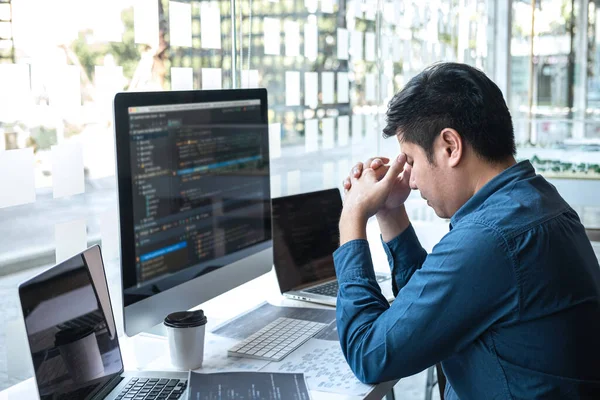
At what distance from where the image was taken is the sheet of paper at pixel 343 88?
10.3ft

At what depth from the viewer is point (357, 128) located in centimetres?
336

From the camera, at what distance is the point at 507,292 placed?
43.4 inches

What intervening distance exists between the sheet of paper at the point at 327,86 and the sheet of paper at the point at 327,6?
27 cm

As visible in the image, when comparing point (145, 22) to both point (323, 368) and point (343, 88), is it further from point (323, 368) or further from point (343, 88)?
point (343, 88)

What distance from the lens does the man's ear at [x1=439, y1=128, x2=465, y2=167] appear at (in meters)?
1.21

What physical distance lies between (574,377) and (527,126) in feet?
15.3

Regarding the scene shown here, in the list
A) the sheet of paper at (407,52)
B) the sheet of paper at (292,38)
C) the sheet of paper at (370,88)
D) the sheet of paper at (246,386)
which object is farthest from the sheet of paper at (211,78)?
the sheet of paper at (407,52)

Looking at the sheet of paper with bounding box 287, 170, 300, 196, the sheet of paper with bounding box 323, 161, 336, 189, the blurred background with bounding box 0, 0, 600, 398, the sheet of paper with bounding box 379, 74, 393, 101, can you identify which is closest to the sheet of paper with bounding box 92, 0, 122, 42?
the blurred background with bounding box 0, 0, 600, 398

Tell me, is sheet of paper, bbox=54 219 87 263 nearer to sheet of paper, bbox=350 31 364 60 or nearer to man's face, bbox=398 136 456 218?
man's face, bbox=398 136 456 218

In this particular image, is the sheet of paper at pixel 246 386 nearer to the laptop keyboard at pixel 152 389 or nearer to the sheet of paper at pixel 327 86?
the laptop keyboard at pixel 152 389

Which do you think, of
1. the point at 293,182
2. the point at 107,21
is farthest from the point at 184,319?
the point at 293,182

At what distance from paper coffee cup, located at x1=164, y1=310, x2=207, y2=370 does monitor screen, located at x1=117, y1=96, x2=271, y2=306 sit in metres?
0.12

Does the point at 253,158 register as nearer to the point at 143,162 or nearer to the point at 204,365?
the point at 143,162

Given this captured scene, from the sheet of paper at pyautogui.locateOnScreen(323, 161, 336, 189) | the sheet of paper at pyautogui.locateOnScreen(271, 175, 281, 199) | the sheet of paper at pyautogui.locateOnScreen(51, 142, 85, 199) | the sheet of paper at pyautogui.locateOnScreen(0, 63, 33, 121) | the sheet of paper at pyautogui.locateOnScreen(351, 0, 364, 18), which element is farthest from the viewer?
the sheet of paper at pyautogui.locateOnScreen(351, 0, 364, 18)
